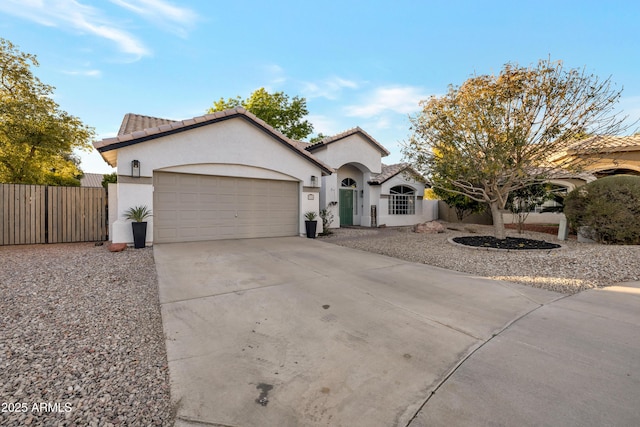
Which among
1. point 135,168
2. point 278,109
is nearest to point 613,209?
point 135,168

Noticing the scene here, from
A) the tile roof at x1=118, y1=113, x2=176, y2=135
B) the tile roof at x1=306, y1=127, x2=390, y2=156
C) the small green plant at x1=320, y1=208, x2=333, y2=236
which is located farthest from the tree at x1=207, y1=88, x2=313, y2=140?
the small green plant at x1=320, y1=208, x2=333, y2=236

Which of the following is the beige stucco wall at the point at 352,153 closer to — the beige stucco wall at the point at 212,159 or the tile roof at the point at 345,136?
the tile roof at the point at 345,136

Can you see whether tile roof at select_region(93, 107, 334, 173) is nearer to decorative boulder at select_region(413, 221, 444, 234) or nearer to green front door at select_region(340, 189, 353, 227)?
green front door at select_region(340, 189, 353, 227)

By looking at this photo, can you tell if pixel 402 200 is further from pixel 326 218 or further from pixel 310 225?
pixel 310 225

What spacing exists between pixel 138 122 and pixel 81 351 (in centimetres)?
1175

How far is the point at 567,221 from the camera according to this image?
402 inches

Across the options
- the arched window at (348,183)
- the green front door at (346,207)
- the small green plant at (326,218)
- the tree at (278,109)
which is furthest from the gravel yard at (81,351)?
the tree at (278,109)

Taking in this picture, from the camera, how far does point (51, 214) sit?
9.06 metres

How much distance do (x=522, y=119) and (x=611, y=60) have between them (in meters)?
2.86

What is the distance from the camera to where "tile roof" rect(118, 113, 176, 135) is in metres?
10.8

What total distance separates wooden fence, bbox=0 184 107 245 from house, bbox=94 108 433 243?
789 mm

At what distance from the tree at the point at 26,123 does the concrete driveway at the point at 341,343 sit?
11.1 meters

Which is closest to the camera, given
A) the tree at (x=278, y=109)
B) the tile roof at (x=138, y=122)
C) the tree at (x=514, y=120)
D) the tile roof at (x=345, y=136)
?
the tree at (x=514, y=120)

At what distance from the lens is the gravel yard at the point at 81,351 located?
6.51 feet
